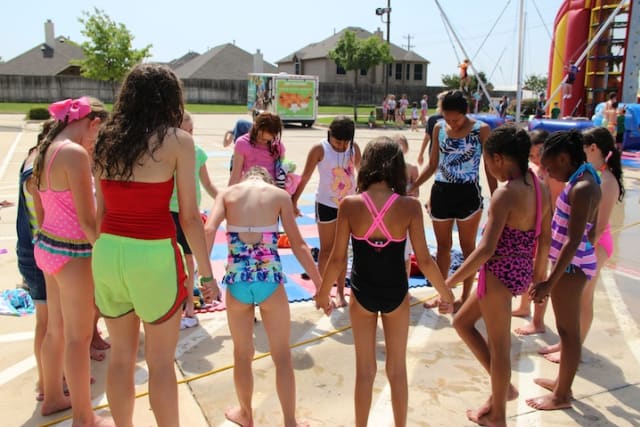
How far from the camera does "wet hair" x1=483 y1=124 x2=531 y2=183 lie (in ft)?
11.0

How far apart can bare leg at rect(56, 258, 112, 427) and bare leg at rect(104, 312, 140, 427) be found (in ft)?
1.15

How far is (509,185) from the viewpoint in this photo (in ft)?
10.8

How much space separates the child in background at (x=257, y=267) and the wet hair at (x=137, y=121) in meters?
0.64

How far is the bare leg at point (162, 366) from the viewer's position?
2.88 metres

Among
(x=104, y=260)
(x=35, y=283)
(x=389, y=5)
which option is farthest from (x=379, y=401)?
(x=389, y=5)

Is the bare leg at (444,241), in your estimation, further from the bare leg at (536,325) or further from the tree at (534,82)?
the tree at (534,82)

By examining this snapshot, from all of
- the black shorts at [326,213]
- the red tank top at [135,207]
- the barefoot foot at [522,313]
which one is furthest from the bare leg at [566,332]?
the red tank top at [135,207]

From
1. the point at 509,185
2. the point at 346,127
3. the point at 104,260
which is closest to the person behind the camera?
the point at 104,260

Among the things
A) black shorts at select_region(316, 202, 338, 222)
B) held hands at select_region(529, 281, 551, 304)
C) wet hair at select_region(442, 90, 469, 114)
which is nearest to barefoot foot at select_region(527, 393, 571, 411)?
held hands at select_region(529, 281, 551, 304)

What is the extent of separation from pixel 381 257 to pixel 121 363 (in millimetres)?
1466

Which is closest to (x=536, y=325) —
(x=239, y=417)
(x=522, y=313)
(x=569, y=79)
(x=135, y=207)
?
(x=522, y=313)

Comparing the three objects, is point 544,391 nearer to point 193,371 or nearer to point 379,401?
point 379,401

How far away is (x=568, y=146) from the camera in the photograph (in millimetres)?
3592

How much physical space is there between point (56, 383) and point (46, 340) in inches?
12.5
